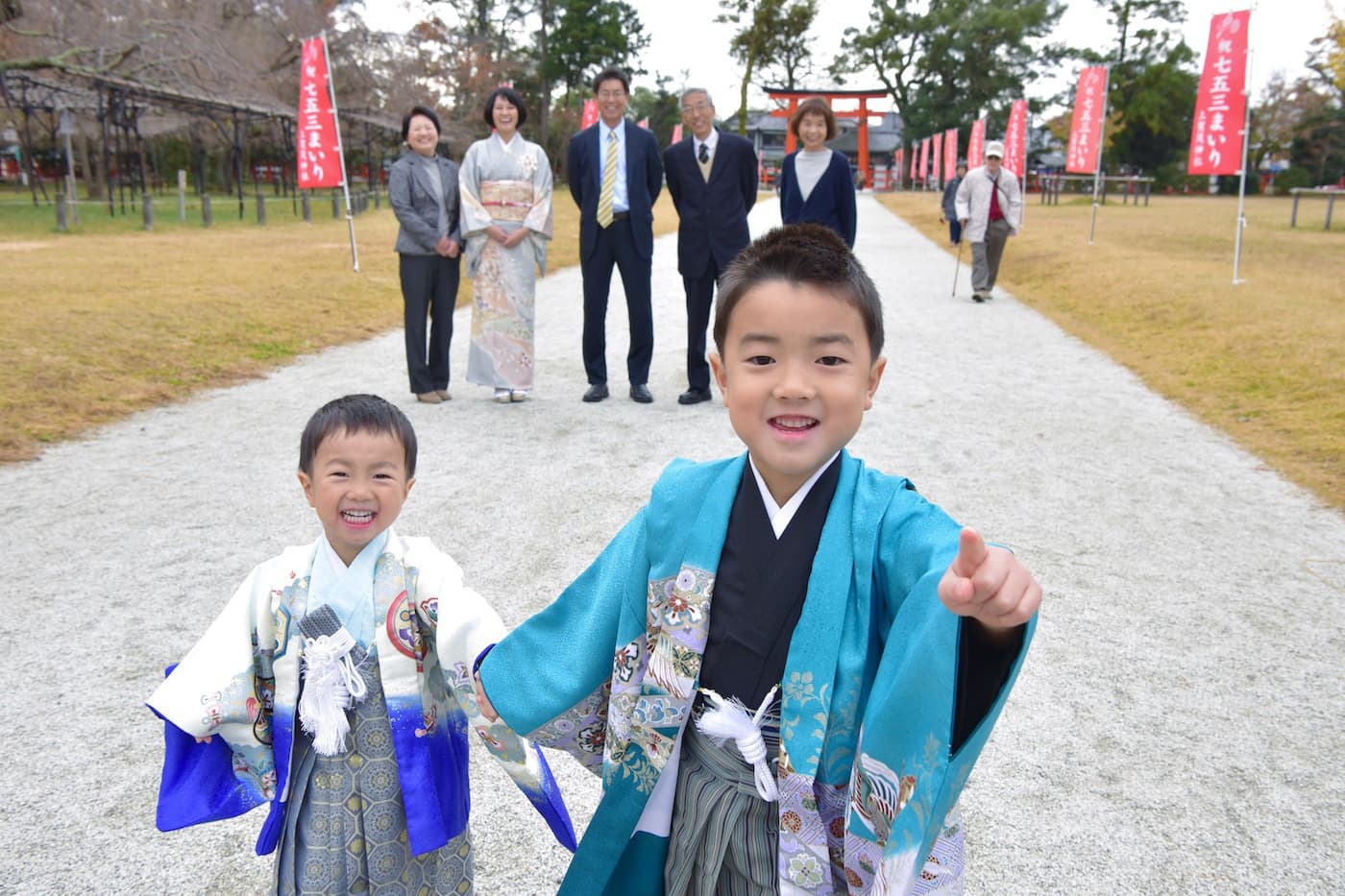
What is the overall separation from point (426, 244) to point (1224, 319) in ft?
22.6

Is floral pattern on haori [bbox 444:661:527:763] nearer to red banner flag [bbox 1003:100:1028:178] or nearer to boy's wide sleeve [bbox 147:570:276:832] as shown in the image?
boy's wide sleeve [bbox 147:570:276:832]

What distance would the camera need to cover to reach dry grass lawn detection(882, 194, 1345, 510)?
572 cm

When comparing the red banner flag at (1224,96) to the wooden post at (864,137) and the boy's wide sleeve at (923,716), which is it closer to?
Result: the boy's wide sleeve at (923,716)

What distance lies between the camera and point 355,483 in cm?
167

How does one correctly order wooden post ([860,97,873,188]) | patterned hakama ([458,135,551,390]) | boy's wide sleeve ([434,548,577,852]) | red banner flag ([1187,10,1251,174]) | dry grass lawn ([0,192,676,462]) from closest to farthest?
boy's wide sleeve ([434,548,577,852]) < dry grass lawn ([0,192,676,462]) < patterned hakama ([458,135,551,390]) < red banner flag ([1187,10,1251,174]) < wooden post ([860,97,873,188])

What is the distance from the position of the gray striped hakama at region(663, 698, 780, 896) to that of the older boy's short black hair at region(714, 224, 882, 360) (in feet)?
1.90

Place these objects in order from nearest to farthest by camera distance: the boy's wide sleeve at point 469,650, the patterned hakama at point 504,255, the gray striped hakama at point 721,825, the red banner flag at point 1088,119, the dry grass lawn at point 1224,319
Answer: the gray striped hakama at point 721,825
the boy's wide sleeve at point 469,650
the dry grass lawn at point 1224,319
the patterned hakama at point 504,255
the red banner flag at point 1088,119

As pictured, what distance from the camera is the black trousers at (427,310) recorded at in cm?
610

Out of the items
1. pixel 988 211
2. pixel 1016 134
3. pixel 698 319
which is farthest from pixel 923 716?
pixel 1016 134

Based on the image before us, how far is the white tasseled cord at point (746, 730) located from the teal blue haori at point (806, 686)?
3cm

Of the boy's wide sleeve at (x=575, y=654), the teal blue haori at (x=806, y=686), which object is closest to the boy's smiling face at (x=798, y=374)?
the teal blue haori at (x=806, y=686)

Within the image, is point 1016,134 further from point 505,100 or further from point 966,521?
point 966,521

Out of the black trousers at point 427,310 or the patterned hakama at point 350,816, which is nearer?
the patterned hakama at point 350,816

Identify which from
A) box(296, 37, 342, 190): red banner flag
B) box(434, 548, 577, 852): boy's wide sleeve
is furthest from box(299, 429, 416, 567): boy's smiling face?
box(296, 37, 342, 190): red banner flag
